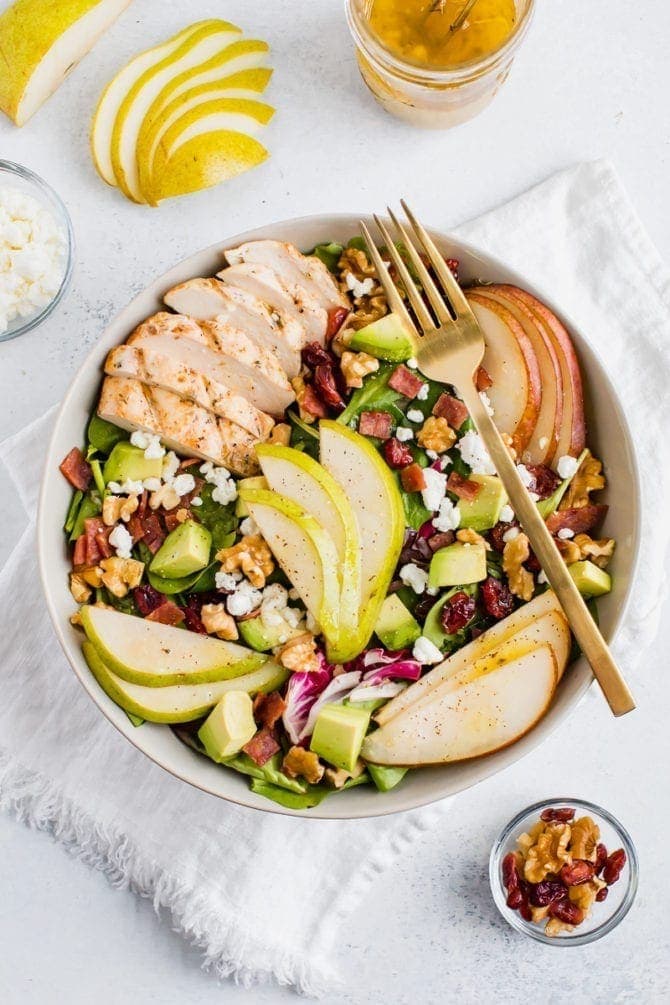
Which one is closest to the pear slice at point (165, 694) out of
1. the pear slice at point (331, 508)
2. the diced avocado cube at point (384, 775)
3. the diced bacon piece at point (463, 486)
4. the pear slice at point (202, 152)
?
the pear slice at point (331, 508)

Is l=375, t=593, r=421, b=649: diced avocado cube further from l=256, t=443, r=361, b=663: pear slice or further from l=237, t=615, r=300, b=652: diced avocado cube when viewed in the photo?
l=237, t=615, r=300, b=652: diced avocado cube

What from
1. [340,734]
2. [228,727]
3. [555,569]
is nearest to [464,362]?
[555,569]

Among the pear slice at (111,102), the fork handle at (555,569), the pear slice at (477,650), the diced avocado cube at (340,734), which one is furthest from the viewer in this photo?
the pear slice at (111,102)

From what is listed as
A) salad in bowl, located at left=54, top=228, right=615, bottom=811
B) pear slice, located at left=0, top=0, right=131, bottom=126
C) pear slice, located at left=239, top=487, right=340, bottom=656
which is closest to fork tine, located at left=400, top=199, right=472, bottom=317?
salad in bowl, located at left=54, top=228, right=615, bottom=811

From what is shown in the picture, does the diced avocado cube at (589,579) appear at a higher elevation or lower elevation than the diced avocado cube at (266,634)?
higher

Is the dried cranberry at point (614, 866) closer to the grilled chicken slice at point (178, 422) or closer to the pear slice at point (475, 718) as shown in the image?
the pear slice at point (475, 718)

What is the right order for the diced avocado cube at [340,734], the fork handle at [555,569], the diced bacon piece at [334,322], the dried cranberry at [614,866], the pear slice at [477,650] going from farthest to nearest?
the dried cranberry at [614,866] → the diced bacon piece at [334,322] → the pear slice at [477,650] → the diced avocado cube at [340,734] → the fork handle at [555,569]

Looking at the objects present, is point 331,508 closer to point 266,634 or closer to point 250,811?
point 266,634
